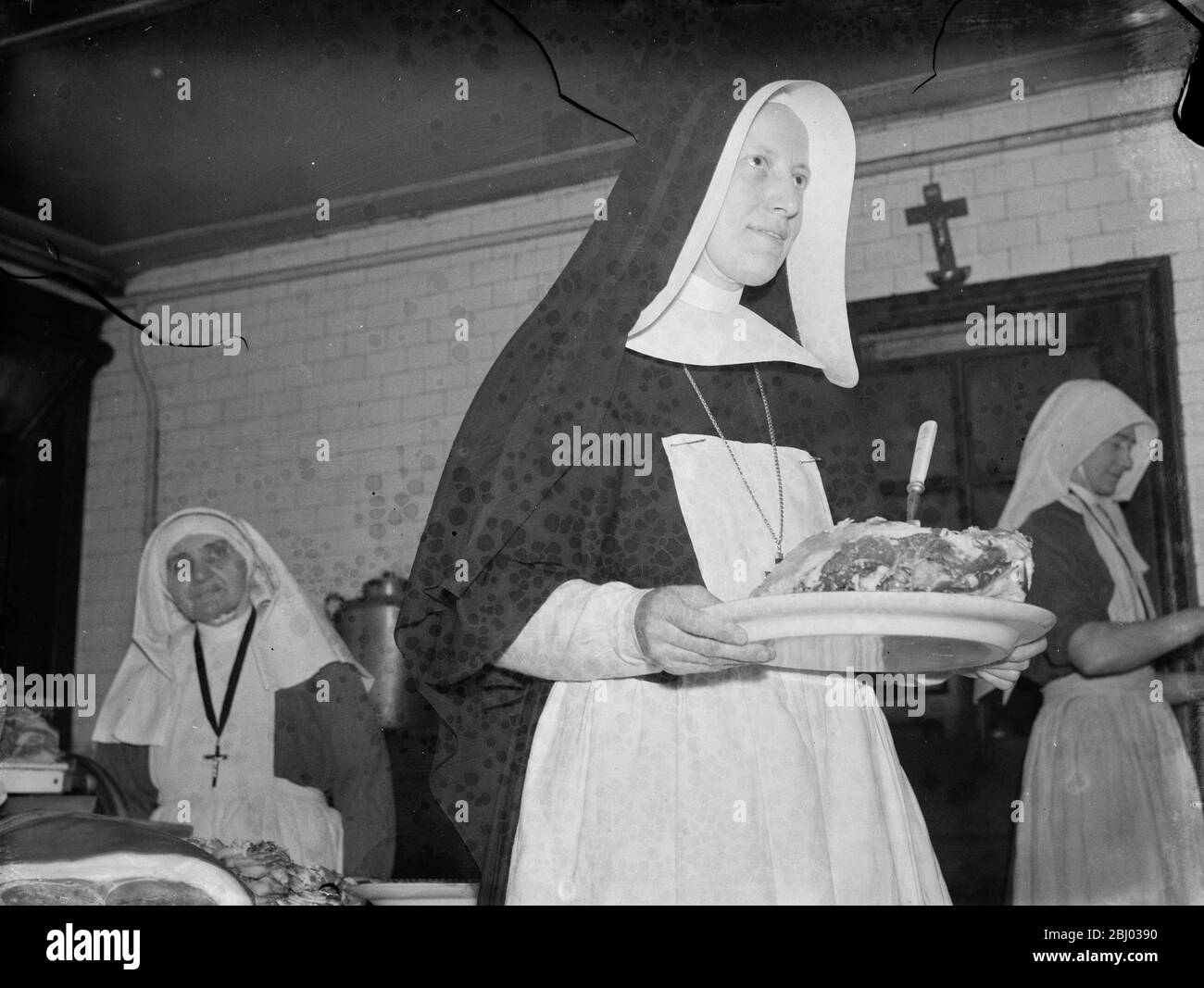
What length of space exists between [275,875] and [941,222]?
1.84 m

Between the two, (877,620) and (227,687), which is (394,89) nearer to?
(227,687)

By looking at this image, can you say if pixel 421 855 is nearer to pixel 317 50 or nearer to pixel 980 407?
pixel 980 407

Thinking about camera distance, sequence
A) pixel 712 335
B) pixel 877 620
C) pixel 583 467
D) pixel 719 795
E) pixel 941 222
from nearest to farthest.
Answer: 1. pixel 877 620
2. pixel 719 795
3. pixel 583 467
4. pixel 712 335
5. pixel 941 222

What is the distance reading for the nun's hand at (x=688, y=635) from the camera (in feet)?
9.09

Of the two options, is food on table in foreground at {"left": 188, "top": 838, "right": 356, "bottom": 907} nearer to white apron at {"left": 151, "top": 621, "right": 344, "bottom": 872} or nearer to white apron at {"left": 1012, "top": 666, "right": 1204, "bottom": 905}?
white apron at {"left": 151, "top": 621, "right": 344, "bottom": 872}

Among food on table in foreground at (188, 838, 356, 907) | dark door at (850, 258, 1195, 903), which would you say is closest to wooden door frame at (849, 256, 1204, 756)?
dark door at (850, 258, 1195, 903)

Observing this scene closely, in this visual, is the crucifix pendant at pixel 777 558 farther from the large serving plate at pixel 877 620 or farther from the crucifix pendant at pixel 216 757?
the crucifix pendant at pixel 216 757

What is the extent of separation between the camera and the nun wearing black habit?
115 inches

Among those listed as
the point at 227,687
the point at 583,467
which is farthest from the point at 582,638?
the point at 227,687

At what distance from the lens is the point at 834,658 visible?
2906 mm

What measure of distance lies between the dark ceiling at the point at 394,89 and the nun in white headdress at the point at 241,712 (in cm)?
67

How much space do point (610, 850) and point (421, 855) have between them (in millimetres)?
396

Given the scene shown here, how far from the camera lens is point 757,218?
317cm
